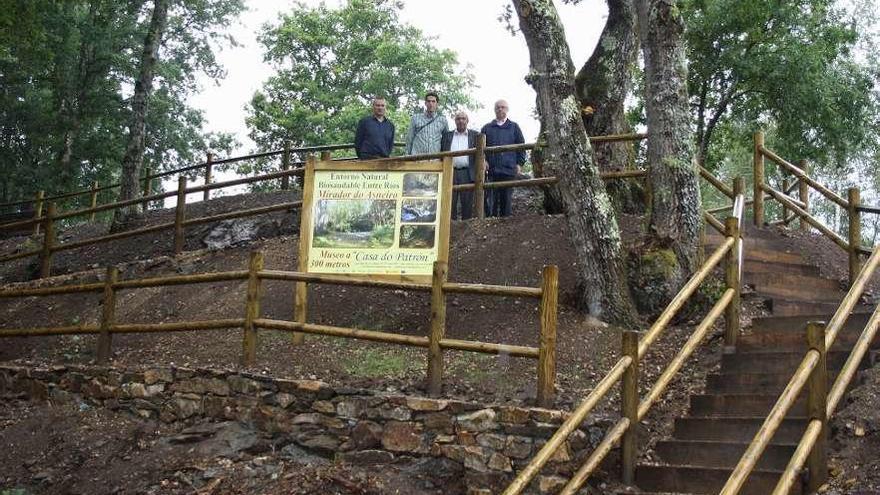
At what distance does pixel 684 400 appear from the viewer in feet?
25.5

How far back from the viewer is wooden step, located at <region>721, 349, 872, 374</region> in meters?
7.11

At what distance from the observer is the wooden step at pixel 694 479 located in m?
6.15

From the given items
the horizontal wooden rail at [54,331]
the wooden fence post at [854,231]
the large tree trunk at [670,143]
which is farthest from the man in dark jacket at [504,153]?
the horizontal wooden rail at [54,331]

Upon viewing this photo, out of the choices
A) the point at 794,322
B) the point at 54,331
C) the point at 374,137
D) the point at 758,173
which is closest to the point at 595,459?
the point at 794,322

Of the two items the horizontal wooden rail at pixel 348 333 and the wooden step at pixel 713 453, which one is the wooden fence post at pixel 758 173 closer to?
the wooden step at pixel 713 453

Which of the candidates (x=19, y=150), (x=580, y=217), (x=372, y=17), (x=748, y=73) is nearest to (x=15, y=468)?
(x=580, y=217)

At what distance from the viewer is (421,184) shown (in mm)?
9391

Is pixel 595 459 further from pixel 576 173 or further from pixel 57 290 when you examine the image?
pixel 57 290

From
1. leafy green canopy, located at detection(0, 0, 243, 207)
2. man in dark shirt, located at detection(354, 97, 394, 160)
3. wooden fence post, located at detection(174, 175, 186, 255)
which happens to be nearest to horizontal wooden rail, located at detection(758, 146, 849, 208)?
man in dark shirt, located at detection(354, 97, 394, 160)

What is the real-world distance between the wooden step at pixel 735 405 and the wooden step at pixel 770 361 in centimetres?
41

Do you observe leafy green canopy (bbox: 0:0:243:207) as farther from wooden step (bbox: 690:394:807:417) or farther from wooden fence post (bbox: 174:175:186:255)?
wooden step (bbox: 690:394:807:417)

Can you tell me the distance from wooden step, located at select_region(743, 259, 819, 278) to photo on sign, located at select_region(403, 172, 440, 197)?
386 cm

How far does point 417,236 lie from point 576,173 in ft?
5.98

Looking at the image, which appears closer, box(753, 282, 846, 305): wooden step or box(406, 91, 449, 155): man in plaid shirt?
box(753, 282, 846, 305): wooden step
